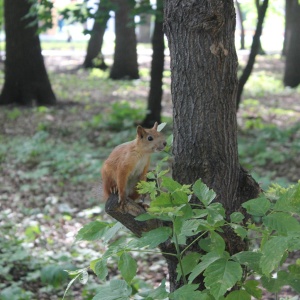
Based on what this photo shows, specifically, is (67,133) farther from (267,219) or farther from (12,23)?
(267,219)

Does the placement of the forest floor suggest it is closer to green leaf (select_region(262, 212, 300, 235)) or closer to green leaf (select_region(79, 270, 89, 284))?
green leaf (select_region(262, 212, 300, 235))

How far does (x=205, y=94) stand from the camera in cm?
324

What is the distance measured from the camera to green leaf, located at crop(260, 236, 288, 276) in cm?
226

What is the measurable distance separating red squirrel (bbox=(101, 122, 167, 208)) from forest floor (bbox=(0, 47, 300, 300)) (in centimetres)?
53

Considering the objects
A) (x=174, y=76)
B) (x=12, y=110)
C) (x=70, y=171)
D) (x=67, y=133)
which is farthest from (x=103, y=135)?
(x=174, y=76)

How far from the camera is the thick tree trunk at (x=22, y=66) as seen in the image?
14141 mm

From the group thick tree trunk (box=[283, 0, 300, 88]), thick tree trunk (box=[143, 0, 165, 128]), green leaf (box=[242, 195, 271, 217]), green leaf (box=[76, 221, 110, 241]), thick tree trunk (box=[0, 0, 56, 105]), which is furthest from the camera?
thick tree trunk (box=[283, 0, 300, 88])

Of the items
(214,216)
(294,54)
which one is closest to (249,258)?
(214,216)

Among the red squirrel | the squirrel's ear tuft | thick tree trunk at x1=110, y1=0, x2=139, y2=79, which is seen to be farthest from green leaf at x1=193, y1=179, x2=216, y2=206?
thick tree trunk at x1=110, y1=0, x2=139, y2=79

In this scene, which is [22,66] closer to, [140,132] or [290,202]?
[140,132]

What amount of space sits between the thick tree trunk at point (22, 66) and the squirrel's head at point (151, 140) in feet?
35.2

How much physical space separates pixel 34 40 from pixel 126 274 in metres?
12.2

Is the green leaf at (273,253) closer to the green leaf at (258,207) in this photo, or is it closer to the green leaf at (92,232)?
the green leaf at (258,207)

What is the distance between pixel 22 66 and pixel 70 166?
5.75 metres
